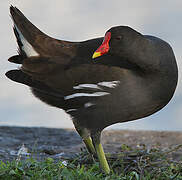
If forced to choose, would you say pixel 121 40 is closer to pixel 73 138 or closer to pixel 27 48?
pixel 27 48

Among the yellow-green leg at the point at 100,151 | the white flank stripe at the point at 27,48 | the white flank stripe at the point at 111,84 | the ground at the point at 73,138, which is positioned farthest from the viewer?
the ground at the point at 73,138

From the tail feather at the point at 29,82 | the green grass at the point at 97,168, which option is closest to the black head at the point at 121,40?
the tail feather at the point at 29,82

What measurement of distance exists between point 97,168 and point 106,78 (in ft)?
4.20

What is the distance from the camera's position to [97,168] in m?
5.09

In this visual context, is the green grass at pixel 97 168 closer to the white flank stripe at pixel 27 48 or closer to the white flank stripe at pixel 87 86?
the white flank stripe at pixel 87 86

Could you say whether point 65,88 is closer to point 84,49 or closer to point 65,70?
point 65,70

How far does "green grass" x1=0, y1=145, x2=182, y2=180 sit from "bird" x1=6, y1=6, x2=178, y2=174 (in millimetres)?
415

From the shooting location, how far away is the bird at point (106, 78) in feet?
15.0

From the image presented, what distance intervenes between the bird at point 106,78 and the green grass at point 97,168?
0.42 m

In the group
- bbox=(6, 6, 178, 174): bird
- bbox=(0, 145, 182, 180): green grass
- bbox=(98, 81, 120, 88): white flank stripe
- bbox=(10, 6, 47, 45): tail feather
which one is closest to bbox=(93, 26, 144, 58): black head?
bbox=(6, 6, 178, 174): bird

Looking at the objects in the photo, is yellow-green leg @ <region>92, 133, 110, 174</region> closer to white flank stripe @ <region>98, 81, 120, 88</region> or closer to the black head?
white flank stripe @ <region>98, 81, 120, 88</region>

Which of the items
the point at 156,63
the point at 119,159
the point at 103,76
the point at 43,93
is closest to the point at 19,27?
the point at 43,93

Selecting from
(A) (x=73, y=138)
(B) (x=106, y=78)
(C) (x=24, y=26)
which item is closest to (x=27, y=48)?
(C) (x=24, y=26)

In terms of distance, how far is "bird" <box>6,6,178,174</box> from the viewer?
4.56m
